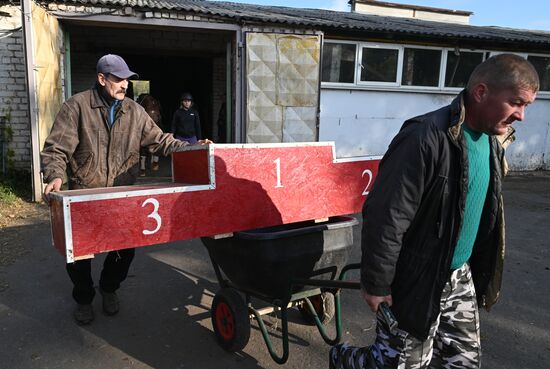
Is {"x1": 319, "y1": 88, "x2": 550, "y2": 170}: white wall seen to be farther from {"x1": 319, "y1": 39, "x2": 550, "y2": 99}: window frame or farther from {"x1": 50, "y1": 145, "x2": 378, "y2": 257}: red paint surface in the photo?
{"x1": 50, "y1": 145, "x2": 378, "y2": 257}: red paint surface

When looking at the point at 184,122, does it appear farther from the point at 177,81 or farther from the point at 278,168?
the point at 177,81

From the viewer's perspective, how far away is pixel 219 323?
9.42ft

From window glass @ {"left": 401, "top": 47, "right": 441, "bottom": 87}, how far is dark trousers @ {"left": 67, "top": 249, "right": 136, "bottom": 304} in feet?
27.2

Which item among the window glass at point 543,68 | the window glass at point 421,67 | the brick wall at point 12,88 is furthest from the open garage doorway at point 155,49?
the window glass at point 543,68

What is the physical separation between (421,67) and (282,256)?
879cm

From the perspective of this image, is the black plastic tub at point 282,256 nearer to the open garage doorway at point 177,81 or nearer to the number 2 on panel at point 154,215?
the number 2 on panel at point 154,215

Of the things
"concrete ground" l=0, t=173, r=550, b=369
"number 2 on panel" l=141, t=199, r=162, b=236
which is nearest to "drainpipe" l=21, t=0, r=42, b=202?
"concrete ground" l=0, t=173, r=550, b=369

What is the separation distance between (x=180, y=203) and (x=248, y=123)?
6272 mm

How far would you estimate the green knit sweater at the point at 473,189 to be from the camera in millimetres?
1833

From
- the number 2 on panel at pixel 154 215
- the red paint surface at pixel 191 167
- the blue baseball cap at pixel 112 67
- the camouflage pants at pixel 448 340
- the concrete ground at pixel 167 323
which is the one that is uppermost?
the blue baseball cap at pixel 112 67

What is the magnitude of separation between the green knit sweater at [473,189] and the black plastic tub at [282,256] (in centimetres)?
82

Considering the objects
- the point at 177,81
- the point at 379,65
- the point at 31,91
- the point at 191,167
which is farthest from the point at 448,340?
the point at 177,81

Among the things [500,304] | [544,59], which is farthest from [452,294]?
[544,59]

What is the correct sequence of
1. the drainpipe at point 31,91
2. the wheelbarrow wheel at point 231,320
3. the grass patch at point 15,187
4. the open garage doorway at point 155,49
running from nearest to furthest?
the wheelbarrow wheel at point 231,320, the drainpipe at point 31,91, the grass patch at point 15,187, the open garage doorway at point 155,49
